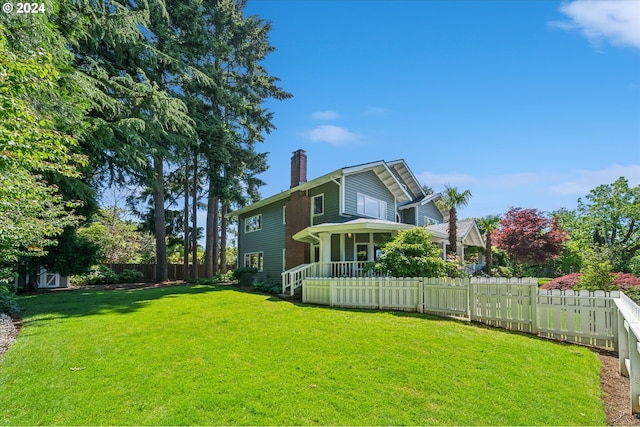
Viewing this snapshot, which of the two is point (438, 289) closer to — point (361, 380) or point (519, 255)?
point (361, 380)

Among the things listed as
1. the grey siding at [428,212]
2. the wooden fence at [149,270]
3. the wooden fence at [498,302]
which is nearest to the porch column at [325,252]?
the wooden fence at [498,302]

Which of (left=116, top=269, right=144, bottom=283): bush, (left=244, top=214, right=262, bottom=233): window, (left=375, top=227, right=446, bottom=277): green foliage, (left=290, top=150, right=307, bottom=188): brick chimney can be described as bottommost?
(left=116, top=269, right=144, bottom=283): bush

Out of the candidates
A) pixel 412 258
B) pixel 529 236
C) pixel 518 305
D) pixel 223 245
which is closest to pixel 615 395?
pixel 518 305

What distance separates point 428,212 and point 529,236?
10661 mm

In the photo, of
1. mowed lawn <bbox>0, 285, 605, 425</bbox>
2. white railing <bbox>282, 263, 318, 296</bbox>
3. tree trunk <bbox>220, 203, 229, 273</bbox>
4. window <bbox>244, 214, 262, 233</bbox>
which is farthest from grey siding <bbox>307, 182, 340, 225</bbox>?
tree trunk <bbox>220, 203, 229, 273</bbox>

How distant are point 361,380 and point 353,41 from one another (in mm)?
8940

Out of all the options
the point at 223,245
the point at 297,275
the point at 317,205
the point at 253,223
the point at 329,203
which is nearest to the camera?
the point at 297,275

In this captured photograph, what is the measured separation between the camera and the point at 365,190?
1819 centimetres

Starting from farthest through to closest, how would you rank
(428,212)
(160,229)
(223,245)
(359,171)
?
(223,245), (428,212), (160,229), (359,171)

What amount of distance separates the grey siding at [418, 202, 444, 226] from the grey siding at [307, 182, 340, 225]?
867 cm

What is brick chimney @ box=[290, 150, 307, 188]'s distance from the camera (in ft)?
66.8

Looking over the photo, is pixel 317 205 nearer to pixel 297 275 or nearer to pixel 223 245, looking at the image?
pixel 297 275

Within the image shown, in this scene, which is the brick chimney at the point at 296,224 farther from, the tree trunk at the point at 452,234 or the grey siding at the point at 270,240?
the tree trunk at the point at 452,234

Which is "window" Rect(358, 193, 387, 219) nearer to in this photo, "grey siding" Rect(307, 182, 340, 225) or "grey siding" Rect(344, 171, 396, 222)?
"grey siding" Rect(344, 171, 396, 222)
